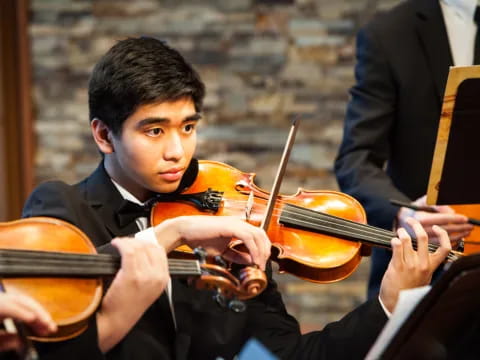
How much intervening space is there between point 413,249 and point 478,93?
0.36m

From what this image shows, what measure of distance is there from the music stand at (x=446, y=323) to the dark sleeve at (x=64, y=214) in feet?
1.45

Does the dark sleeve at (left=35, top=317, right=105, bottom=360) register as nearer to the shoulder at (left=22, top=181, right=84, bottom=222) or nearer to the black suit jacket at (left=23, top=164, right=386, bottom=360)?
the black suit jacket at (left=23, top=164, right=386, bottom=360)

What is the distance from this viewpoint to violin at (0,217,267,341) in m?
1.02

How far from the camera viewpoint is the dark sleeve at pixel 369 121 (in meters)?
2.04

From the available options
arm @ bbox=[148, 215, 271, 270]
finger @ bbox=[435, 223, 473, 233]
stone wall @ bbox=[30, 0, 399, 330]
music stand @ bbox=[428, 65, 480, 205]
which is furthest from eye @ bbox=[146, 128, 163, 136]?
stone wall @ bbox=[30, 0, 399, 330]

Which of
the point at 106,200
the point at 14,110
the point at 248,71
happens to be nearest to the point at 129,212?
the point at 106,200

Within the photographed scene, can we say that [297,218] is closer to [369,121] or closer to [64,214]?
[64,214]

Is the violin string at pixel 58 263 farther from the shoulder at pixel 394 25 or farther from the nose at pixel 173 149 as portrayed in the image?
the shoulder at pixel 394 25

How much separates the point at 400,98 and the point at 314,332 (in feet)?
2.88

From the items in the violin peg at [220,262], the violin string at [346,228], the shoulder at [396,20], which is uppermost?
the shoulder at [396,20]

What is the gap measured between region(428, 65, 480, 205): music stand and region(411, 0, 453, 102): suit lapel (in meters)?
0.53

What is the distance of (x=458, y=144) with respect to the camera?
1496 millimetres

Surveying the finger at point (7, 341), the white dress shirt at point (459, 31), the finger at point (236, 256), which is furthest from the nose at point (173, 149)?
the white dress shirt at point (459, 31)

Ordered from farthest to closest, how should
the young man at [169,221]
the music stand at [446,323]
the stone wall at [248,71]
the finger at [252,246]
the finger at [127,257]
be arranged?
the stone wall at [248,71] < the young man at [169,221] < the finger at [252,246] < the finger at [127,257] < the music stand at [446,323]
